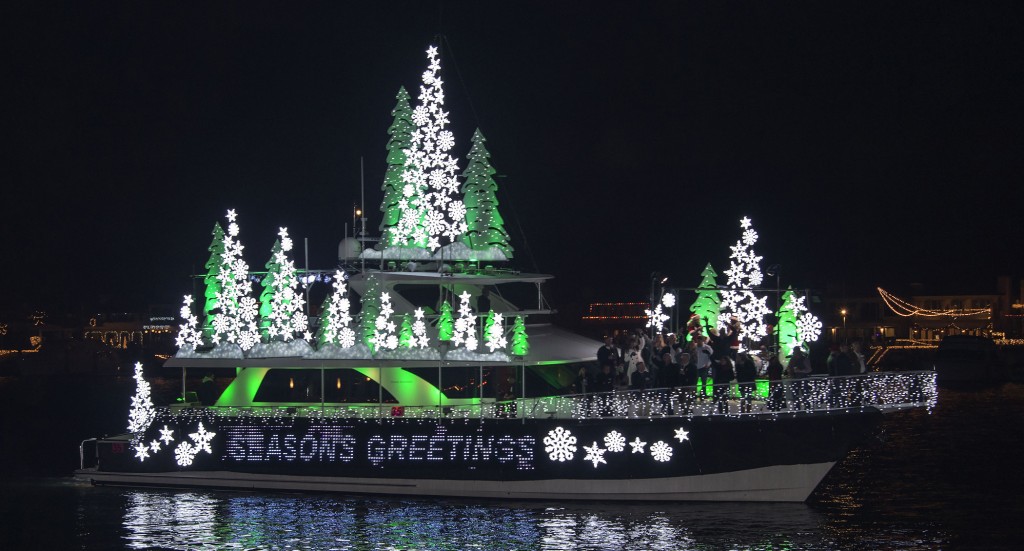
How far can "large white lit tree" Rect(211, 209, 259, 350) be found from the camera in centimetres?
2667

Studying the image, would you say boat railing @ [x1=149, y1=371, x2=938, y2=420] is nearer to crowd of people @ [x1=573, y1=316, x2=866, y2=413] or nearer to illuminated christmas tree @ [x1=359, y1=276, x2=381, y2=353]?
crowd of people @ [x1=573, y1=316, x2=866, y2=413]

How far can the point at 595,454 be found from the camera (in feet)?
79.5

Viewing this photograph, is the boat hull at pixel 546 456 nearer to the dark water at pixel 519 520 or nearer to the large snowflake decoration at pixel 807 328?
the dark water at pixel 519 520

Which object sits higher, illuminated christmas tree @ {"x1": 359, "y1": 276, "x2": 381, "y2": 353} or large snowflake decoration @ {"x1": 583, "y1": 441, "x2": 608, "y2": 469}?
illuminated christmas tree @ {"x1": 359, "y1": 276, "x2": 381, "y2": 353}

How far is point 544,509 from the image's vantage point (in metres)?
24.5

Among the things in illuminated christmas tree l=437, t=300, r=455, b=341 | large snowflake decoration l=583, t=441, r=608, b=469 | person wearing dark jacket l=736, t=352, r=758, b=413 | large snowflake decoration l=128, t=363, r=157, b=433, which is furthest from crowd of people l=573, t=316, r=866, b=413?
large snowflake decoration l=128, t=363, r=157, b=433

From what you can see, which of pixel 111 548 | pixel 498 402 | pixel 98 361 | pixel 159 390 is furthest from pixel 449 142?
pixel 98 361

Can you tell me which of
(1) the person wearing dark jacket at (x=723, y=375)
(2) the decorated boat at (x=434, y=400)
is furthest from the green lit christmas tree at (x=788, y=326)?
(2) the decorated boat at (x=434, y=400)

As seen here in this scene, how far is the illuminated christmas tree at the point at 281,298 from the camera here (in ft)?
87.0

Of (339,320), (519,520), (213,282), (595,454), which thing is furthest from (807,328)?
(213,282)

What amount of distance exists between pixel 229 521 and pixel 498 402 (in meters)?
6.21

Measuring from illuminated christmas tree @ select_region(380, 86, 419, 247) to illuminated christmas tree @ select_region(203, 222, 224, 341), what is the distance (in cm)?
381

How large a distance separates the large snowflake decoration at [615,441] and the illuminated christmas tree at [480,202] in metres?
5.54

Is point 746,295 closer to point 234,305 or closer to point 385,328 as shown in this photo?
point 385,328
